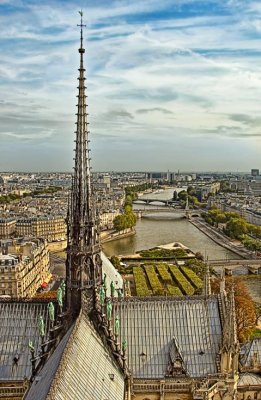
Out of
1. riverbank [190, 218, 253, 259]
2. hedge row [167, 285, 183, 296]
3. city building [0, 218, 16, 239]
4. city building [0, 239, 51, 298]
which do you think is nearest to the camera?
city building [0, 239, 51, 298]

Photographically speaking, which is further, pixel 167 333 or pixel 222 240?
pixel 222 240

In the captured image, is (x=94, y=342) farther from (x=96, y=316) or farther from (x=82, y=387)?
(x=82, y=387)

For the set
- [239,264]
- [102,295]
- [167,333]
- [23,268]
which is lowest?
[239,264]

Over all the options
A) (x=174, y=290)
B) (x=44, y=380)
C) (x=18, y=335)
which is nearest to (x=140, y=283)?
(x=174, y=290)

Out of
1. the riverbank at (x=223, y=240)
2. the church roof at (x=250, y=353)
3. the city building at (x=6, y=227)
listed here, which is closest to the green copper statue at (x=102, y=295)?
the church roof at (x=250, y=353)

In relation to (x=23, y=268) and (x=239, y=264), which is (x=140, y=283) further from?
(x=239, y=264)

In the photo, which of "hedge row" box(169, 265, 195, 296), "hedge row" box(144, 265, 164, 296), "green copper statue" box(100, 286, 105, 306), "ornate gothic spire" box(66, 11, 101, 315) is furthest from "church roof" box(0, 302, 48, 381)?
"hedge row" box(169, 265, 195, 296)

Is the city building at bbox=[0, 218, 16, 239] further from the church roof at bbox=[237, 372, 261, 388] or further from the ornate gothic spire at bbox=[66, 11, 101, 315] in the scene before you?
the ornate gothic spire at bbox=[66, 11, 101, 315]
